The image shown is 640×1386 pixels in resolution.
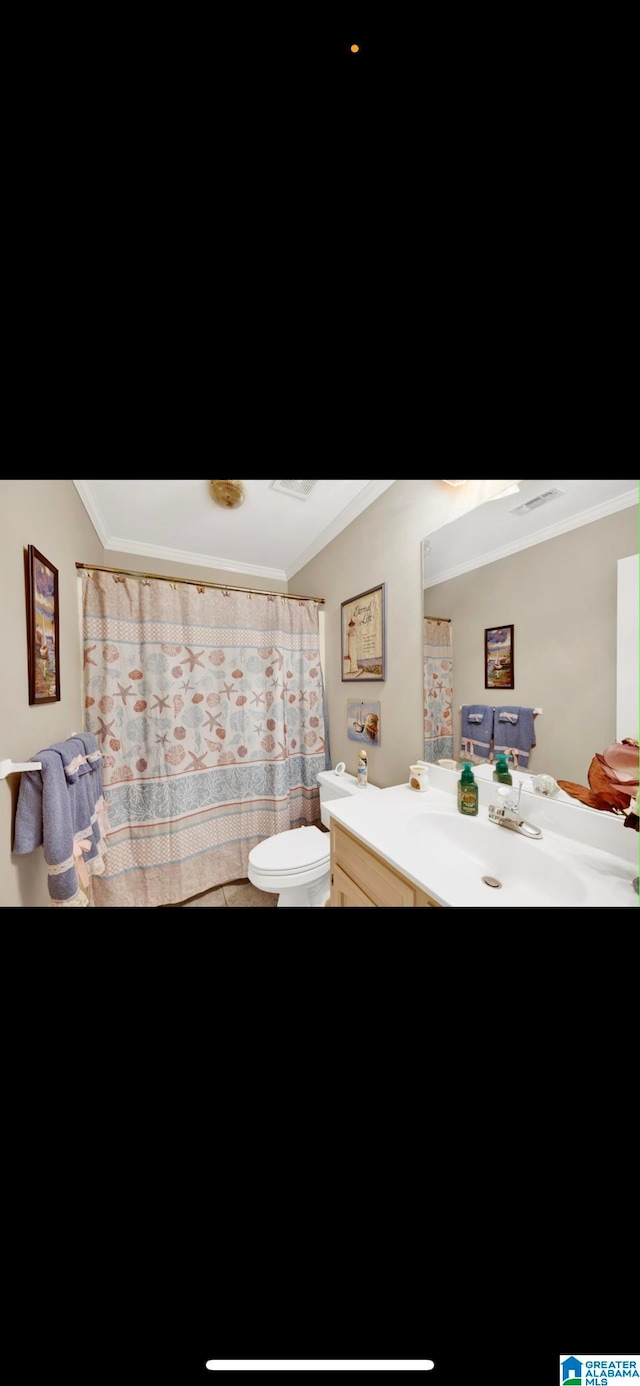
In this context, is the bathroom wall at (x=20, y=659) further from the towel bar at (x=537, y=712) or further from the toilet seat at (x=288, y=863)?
the towel bar at (x=537, y=712)

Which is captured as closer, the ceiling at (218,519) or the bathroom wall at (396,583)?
the bathroom wall at (396,583)

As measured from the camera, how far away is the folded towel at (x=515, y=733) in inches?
34.7

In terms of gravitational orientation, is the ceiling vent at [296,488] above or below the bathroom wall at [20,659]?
above

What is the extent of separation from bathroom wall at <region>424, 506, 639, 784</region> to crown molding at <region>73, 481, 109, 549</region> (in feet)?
4.20

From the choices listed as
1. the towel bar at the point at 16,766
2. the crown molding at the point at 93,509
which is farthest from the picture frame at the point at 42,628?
the crown molding at the point at 93,509

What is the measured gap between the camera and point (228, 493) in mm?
1268

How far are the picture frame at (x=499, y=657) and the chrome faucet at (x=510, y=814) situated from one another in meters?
0.25

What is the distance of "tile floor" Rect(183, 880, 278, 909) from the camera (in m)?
1.60

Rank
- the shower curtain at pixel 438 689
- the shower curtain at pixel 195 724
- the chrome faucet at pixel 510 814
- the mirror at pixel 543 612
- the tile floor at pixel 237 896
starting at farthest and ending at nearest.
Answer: the tile floor at pixel 237 896 < the shower curtain at pixel 195 724 < the shower curtain at pixel 438 689 < the chrome faucet at pixel 510 814 < the mirror at pixel 543 612
